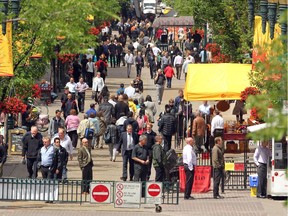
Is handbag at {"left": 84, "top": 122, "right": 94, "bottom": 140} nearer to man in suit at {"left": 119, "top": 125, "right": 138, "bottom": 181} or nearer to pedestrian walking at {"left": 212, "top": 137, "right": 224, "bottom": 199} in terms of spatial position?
man in suit at {"left": 119, "top": 125, "right": 138, "bottom": 181}

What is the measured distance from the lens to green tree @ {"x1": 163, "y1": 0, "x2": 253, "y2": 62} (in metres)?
40.1

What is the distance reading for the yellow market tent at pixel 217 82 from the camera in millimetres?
33156

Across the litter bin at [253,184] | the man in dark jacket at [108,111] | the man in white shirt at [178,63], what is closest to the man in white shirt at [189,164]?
the litter bin at [253,184]

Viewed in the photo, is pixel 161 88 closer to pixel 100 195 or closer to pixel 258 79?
pixel 258 79

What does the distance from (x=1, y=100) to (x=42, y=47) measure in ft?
5.28

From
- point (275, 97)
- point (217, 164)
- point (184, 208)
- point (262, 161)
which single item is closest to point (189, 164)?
point (217, 164)

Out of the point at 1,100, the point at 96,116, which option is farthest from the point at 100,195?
the point at 96,116

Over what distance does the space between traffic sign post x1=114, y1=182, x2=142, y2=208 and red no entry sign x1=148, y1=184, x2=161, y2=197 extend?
20 cm

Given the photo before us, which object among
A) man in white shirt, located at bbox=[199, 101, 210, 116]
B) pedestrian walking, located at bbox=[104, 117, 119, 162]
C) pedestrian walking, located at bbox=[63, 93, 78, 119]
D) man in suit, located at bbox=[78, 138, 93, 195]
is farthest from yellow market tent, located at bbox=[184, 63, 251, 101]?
pedestrian walking, located at bbox=[63, 93, 78, 119]

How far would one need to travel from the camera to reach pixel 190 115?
1544 inches

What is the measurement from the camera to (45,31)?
27922 millimetres

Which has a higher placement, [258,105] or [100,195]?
[258,105]

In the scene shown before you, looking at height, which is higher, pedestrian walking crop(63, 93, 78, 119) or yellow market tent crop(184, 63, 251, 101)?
yellow market tent crop(184, 63, 251, 101)

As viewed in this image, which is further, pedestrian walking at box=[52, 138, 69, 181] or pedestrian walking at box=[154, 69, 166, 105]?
pedestrian walking at box=[154, 69, 166, 105]
